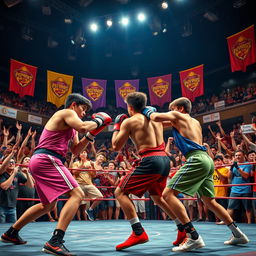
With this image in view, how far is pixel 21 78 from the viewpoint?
13102mm

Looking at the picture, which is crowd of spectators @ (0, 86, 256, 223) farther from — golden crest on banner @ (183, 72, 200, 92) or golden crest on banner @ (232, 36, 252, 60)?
golden crest on banner @ (183, 72, 200, 92)

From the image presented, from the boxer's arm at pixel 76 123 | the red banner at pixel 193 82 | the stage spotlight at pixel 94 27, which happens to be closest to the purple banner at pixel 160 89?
the red banner at pixel 193 82

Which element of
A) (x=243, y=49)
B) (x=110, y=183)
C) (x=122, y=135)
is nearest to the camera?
(x=122, y=135)

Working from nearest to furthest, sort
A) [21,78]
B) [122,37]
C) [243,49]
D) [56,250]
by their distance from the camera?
[56,250] < [243,49] < [21,78] < [122,37]

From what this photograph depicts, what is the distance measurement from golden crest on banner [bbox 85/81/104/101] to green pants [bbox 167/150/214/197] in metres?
12.5

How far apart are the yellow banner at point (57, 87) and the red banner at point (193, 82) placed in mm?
5856

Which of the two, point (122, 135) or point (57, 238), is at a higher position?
point (122, 135)

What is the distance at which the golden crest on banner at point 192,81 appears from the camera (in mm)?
13760

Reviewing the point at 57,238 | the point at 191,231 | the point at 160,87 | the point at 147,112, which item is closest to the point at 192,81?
the point at 160,87

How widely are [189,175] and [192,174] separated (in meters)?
0.03

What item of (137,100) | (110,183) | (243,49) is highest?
(243,49)

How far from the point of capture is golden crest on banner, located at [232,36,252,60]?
37.7ft

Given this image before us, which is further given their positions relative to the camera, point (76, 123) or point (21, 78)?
point (21, 78)

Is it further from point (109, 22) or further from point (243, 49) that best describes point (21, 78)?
point (243, 49)
